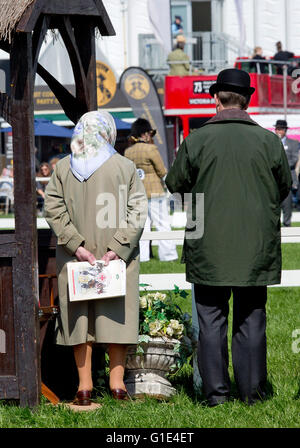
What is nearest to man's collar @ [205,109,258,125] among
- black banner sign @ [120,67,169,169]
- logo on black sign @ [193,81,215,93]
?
black banner sign @ [120,67,169,169]

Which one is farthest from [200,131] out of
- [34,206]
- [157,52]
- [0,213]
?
[157,52]

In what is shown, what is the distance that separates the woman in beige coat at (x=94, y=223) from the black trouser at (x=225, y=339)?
426mm

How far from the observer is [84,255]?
5.17m

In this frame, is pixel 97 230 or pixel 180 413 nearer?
pixel 180 413

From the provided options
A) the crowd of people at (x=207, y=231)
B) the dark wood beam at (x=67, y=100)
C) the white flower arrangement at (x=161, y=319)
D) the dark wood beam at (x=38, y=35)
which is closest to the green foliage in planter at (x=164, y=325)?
the white flower arrangement at (x=161, y=319)

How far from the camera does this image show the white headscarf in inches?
206

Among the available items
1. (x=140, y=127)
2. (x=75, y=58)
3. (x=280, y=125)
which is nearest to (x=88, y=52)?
(x=75, y=58)

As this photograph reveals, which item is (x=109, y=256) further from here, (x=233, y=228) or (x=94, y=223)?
(x=233, y=228)

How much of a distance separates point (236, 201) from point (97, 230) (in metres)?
0.82

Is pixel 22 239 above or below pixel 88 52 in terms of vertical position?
below

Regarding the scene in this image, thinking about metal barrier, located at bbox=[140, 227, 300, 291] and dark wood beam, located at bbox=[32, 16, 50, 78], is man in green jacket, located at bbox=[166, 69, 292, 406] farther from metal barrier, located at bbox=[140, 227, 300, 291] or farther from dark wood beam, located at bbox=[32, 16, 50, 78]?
metal barrier, located at bbox=[140, 227, 300, 291]

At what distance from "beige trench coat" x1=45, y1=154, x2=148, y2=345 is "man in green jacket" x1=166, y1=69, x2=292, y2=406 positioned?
0.30 m

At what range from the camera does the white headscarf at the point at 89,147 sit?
17.2ft
